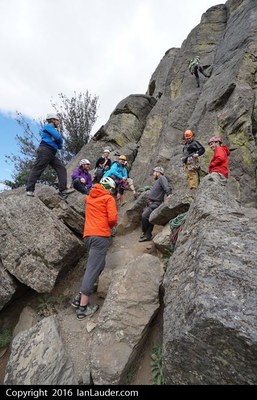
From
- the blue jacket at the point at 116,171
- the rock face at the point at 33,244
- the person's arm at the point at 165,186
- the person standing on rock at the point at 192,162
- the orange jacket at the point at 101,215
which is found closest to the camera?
the orange jacket at the point at 101,215

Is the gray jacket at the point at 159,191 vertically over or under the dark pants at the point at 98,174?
under

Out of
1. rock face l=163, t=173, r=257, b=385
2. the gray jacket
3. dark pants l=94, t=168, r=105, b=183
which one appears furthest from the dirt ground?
dark pants l=94, t=168, r=105, b=183

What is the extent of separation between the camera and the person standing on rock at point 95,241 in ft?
22.7

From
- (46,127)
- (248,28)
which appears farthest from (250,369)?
(248,28)

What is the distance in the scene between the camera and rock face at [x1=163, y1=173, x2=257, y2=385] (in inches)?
138

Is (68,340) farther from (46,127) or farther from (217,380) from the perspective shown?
(46,127)

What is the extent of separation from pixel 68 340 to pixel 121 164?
30.9 feet

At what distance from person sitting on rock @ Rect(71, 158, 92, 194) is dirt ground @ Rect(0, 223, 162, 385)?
2962 millimetres

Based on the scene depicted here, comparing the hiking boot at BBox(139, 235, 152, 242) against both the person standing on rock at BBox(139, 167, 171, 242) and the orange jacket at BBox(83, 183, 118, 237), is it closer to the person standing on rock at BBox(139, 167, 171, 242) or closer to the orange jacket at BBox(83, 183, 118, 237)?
the person standing on rock at BBox(139, 167, 171, 242)

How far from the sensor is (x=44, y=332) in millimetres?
6086

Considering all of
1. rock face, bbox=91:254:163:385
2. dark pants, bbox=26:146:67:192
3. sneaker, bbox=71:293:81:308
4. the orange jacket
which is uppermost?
dark pants, bbox=26:146:67:192

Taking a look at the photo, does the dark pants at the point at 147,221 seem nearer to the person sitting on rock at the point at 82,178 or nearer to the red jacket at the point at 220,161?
the red jacket at the point at 220,161

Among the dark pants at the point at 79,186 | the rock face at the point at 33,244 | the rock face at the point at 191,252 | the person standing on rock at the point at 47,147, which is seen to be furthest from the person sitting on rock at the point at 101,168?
the rock face at the point at 33,244

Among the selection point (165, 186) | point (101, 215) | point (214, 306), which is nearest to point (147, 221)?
point (165, 186)
